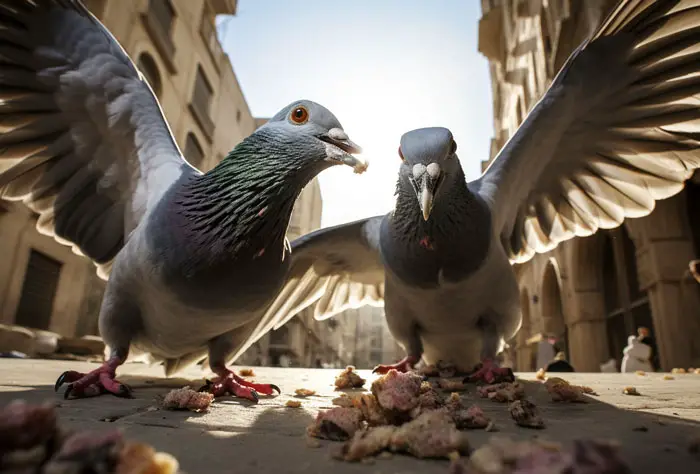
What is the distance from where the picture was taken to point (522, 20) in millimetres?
14156

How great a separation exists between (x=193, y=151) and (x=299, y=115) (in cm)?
1353

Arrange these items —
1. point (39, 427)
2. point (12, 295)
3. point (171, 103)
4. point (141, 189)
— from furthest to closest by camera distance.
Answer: point (171, 103)
point (12, 295)
point (141, 189)
point (39, 427)

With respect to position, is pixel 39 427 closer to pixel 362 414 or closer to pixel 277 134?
pixel 362 414

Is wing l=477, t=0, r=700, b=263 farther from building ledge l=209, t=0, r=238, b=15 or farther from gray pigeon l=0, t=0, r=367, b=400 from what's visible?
building ledge l=209, t=0, r=238, b=15

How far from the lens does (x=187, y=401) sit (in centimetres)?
164

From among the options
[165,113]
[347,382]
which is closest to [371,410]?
[347,382]

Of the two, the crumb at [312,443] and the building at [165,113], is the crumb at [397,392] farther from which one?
the building at [165,113]

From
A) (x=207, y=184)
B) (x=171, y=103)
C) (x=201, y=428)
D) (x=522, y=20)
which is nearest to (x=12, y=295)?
(x=171, y=103)

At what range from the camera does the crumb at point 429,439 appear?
104 cm

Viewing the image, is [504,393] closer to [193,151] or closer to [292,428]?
[292,428]

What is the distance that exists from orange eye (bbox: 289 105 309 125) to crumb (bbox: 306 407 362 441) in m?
1.50

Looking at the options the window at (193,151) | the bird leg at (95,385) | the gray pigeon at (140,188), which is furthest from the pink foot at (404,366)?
the window at (193,151)

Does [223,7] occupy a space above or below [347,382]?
above

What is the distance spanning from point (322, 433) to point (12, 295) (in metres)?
9.72
